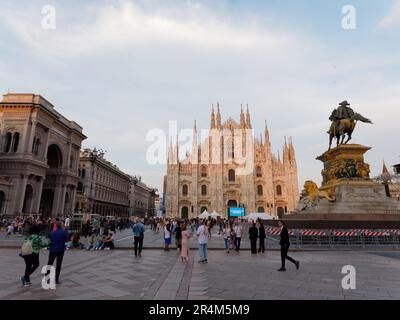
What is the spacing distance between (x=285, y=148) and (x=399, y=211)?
4421 cm

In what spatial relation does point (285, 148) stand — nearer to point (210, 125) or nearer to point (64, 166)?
point (210, 125)

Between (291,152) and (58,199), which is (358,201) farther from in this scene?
(291,152)

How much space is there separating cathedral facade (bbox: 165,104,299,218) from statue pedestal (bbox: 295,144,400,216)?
39248 mm

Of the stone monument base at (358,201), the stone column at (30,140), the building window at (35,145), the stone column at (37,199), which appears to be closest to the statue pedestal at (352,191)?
the stone monument base at (358,201)

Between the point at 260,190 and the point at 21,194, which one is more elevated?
the point at 260,190

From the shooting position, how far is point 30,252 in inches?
223

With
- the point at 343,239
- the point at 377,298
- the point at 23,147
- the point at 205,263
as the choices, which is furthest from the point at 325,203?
the point at 23,147

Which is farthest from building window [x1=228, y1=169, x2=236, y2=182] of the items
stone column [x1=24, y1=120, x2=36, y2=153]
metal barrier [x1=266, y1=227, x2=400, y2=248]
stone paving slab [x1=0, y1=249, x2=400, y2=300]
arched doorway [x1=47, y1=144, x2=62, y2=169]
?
stone paving slab [x1=0, y1=249, x2=400, y2=300]

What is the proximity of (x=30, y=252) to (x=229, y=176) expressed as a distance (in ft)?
174

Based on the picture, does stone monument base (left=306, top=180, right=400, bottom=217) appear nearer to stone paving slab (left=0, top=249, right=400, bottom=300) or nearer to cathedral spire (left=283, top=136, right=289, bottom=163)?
stone paving slab (left=0, top=249, right=400, bottom=300)

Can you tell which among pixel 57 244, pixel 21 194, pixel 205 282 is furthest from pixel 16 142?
pixel 205 282

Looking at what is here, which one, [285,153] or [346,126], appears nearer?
[346,126]

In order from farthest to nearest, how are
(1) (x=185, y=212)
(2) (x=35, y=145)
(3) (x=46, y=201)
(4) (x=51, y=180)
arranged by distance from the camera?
(1) (x=185, y=212) < (3) (x=46, y=201) < (4) (x=51, y=180) < (2) (x=35, y=145)

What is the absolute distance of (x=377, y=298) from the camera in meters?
4.96
